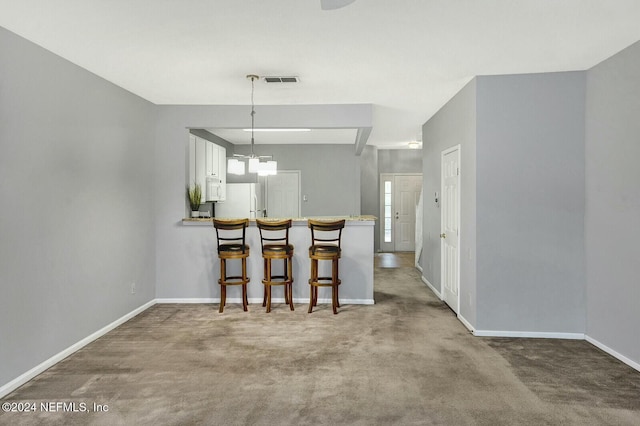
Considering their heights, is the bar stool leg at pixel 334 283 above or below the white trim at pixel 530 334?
above

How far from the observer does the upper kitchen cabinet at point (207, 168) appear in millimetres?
5519

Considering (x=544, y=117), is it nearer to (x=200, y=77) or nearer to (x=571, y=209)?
(x=571, y=209)

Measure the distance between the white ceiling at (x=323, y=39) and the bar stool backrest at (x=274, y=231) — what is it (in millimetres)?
1467

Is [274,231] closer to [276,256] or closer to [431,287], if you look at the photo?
[276,256]

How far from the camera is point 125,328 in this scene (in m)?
4.11

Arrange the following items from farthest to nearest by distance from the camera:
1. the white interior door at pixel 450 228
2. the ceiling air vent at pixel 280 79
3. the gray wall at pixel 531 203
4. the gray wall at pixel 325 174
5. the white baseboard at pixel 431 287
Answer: the gray wall at pixel 325 174
the white baseboard at pixel 431 287
the white interior door at pixel 450 228
the ceiling air vent at pixel 280 79
the gray wall at pixel 531 203

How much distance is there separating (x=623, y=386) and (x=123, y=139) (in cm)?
486

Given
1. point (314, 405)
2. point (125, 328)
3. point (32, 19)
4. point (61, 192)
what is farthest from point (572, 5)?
point (125, 328)

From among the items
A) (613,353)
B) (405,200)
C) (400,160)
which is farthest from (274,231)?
(400,160)

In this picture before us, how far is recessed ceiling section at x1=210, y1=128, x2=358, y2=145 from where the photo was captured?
6.99m

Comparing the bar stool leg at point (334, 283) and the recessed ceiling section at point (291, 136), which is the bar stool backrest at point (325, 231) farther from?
the recessed ceiling section at point (291, 136)

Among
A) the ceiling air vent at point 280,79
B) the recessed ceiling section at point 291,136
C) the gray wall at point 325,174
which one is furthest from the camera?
the gray wall at point 325,174

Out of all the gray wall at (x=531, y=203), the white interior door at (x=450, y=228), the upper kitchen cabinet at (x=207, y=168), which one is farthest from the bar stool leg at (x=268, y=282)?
the gray wall at (x=531, y=203)

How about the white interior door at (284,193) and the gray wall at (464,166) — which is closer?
the gray wall at (464,166)
